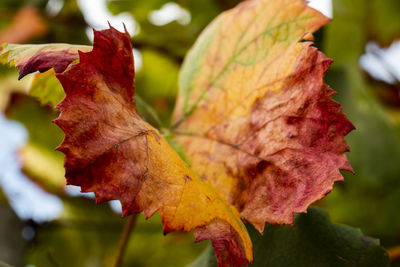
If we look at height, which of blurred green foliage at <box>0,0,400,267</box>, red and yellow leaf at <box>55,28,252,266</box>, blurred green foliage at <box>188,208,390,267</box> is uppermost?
red and yellow leaf at <box>55,28,252,266</box>

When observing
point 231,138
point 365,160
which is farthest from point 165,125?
point 231,138

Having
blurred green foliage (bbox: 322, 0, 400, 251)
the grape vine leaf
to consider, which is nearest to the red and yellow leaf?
the grape vine leaf

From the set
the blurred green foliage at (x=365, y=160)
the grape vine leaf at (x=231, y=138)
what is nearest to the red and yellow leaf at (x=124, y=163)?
the grape vine leaf at (x=231, y=138)

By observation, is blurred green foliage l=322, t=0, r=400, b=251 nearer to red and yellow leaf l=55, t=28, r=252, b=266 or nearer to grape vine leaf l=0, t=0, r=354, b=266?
grape vine leaf l=0, t=0, r=354, b=266

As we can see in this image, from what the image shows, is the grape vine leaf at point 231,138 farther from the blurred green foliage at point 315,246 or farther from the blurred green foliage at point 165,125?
the blurred green foliage at point 165,125

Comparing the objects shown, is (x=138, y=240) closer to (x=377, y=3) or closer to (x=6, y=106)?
(x=6, y=106)

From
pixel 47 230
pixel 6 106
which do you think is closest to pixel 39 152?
pixel 6 106

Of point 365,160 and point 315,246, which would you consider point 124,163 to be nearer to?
point 315,246
